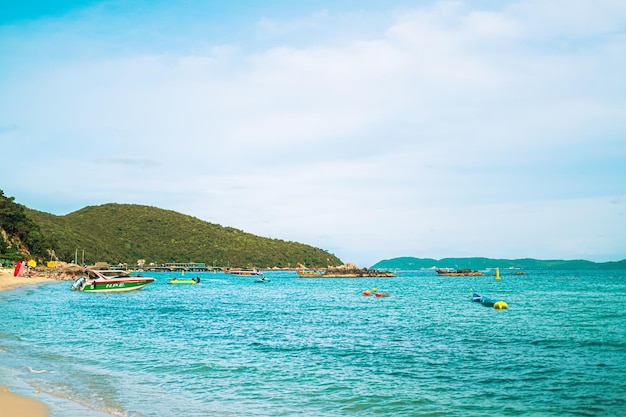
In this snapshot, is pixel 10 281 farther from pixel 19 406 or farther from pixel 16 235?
pixel 19 406

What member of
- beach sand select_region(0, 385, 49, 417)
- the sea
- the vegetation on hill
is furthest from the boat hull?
beach sand select_region(0, 385, 49, 417)

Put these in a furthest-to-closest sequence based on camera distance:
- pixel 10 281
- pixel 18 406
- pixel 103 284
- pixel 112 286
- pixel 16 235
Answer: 1. pixel 16 235
2. pixel 10 281
3. pixel 112 286
4. pixel 103 284
5. pixel 18 406

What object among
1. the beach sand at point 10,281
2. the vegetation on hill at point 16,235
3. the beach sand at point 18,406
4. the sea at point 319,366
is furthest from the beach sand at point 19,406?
the vegetation on hill at point 16,235

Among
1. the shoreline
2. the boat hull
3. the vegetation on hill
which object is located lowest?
the boat hull

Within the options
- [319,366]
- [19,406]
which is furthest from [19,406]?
[319,366]

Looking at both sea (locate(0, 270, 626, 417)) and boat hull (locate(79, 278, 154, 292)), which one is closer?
sea (locate(0, 270, 626, 417))

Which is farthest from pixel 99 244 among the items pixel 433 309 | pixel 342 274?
pixel 433 309

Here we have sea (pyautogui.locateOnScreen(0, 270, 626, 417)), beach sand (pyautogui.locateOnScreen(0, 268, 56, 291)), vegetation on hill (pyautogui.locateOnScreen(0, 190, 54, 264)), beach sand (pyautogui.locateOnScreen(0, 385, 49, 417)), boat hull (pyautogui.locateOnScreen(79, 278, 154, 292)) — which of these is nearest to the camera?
beach sand (pyautogui.locateOnScreen(0, 385, 49, 417))

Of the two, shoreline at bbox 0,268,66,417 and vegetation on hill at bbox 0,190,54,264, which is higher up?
vegetation on hill at bbox 0,190,54,264

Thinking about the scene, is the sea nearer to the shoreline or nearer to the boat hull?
the shoreline

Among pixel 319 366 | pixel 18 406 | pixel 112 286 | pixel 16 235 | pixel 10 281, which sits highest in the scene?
pixel 16 235

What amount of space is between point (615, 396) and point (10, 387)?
17.2 metres

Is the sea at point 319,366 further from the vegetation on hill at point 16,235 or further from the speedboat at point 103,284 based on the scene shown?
the vegetation on hill at point 16,235

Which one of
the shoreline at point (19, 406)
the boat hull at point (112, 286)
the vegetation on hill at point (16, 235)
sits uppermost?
the vegetation on hill at point (16, 235)
